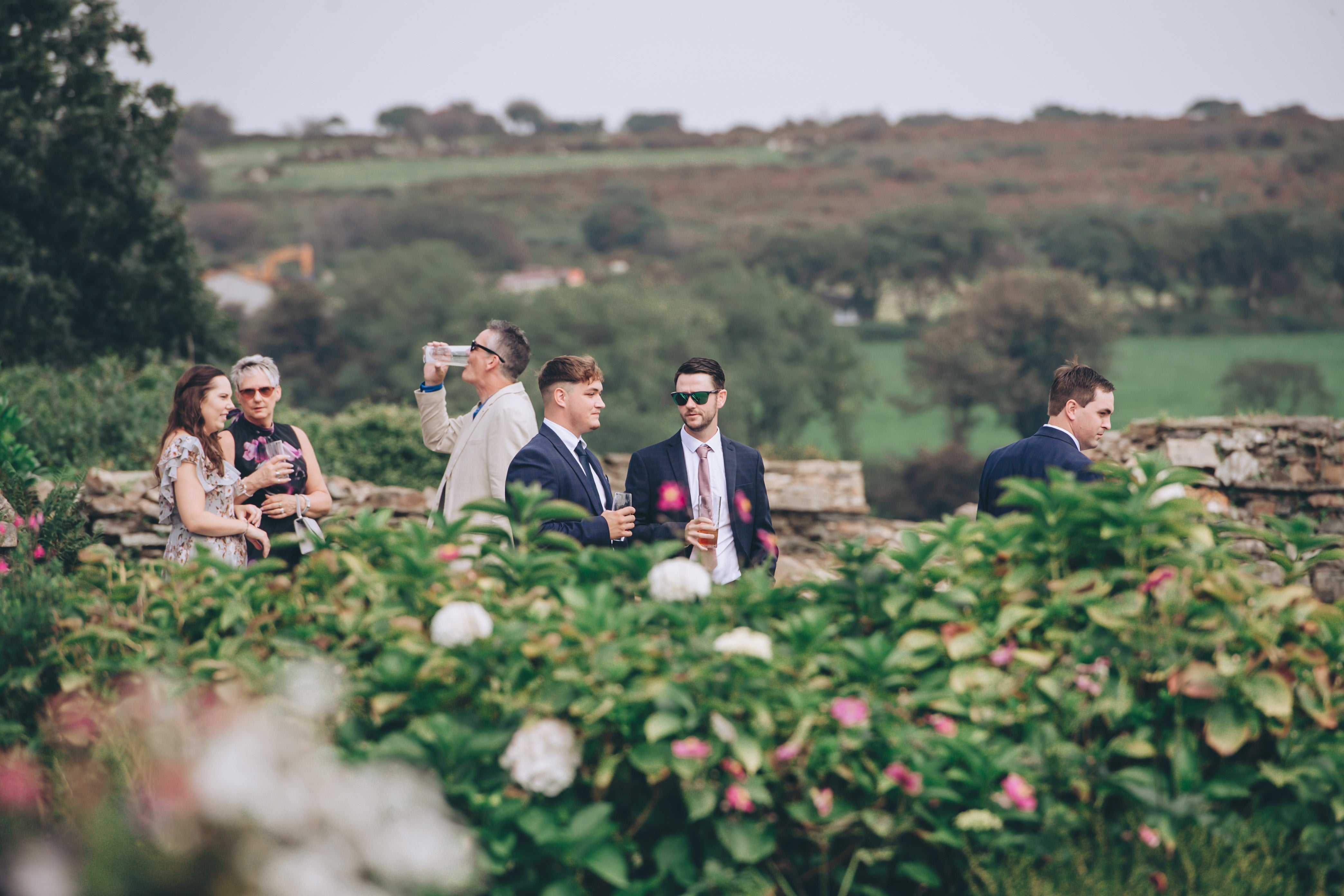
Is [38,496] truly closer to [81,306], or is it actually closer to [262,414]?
[262,414]

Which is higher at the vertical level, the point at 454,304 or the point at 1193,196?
the point at 1193,196

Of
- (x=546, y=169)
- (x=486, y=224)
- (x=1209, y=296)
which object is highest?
(x=546, y=169)

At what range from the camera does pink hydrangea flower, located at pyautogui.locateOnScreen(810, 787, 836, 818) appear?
230cm

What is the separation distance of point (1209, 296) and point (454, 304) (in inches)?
1884

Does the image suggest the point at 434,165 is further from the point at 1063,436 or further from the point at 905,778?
the point at 905,778

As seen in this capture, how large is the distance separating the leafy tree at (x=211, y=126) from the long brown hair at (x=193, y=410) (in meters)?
119

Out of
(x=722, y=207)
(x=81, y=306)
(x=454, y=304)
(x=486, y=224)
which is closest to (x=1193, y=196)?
(x=722, y=207)

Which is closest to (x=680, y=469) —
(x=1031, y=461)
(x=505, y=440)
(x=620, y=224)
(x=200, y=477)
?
(x=505, y=440)

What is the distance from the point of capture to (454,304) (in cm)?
5031

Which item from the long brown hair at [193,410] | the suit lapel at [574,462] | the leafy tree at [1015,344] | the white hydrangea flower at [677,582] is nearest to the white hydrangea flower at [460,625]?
the white hydrangea flower at [677,582]

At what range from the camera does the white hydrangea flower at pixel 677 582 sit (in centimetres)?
258

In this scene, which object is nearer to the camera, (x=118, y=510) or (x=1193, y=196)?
(x=118, y=510)

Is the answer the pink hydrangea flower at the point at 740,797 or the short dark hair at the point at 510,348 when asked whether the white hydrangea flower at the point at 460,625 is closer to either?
the pink hydrangea flower at the point at 740,797

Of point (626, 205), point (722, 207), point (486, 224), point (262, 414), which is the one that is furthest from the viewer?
point (722, 207)
